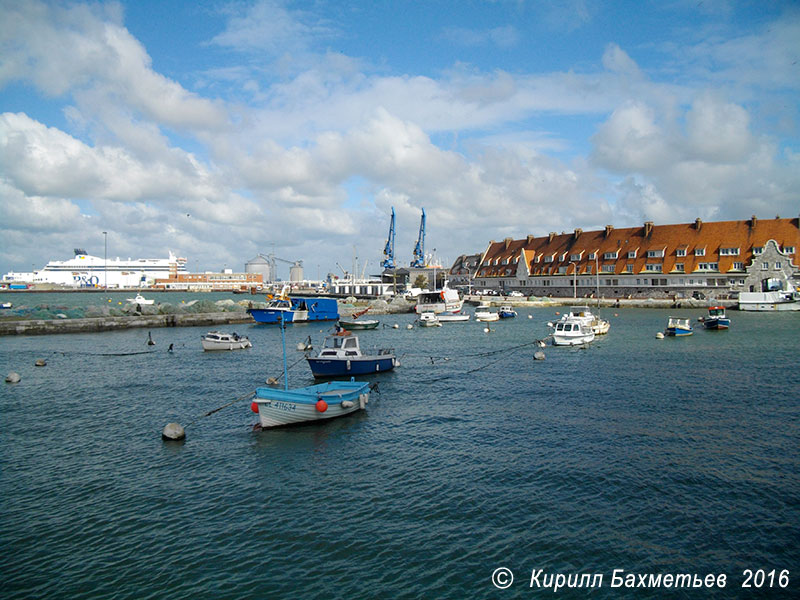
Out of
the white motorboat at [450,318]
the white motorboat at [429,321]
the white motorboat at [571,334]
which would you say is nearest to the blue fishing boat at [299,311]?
the white motorboat at [450,318]

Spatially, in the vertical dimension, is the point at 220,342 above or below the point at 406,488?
above

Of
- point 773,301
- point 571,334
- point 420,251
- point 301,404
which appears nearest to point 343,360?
point 301,404

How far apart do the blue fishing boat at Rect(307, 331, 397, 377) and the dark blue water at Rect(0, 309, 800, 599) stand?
180cm

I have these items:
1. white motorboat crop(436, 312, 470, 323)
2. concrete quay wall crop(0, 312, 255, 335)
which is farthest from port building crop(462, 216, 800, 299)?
concrete quay wall crop(0, 312, 255, 335)

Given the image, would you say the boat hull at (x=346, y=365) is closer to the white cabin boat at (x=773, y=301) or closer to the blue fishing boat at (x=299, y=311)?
the blue fishing boat at (x=299, y=311)

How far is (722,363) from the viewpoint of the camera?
128ft

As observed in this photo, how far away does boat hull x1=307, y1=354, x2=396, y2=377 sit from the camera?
34500mm

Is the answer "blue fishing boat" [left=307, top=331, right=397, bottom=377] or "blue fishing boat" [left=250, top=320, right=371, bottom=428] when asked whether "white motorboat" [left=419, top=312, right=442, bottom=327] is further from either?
"blue fishing boat" [left=250, top=320, right=371, bottom=428]

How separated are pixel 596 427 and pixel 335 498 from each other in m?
12.7

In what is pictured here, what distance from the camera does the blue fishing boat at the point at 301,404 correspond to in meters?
23.5

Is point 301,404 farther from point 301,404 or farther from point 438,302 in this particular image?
point 438,302

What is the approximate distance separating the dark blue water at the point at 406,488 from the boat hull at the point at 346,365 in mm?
1563

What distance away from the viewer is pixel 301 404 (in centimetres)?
2405
